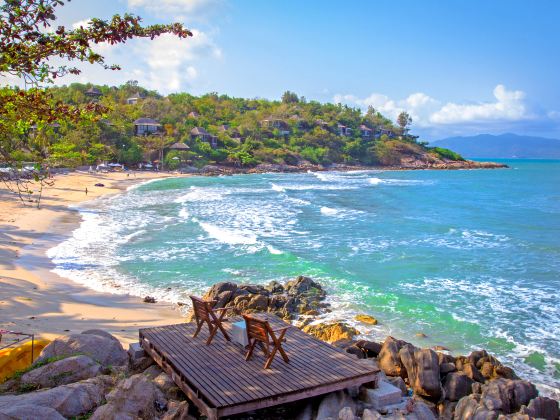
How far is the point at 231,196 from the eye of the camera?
44.2 metres

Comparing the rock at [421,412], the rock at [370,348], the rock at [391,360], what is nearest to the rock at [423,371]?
the rock at [391,360]

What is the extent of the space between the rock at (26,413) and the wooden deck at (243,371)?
72.4 inches

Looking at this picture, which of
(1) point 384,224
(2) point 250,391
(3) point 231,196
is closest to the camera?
(2) point 250,391

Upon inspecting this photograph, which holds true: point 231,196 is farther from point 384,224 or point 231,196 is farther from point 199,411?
point 199,411

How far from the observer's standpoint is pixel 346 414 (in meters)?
Answer: 6.27

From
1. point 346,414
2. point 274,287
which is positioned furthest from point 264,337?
point 274,287

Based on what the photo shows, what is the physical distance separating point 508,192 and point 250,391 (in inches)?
2224

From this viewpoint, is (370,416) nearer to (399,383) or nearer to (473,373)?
(399,383)

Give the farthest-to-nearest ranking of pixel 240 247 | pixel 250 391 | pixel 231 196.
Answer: pixel 231 196 → pixel 240 247 → pixel 250 391

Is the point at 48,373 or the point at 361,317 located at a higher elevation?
the point at 48,373

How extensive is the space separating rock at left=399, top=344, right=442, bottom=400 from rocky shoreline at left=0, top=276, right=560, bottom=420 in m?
0.02

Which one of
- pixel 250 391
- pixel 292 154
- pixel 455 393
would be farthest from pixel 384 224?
pixel 292 154

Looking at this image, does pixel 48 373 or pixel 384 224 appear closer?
pixel 48 373

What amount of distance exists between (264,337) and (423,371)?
3114 millimetres
